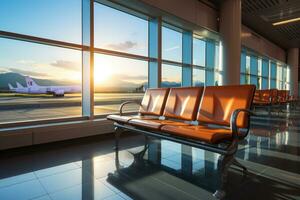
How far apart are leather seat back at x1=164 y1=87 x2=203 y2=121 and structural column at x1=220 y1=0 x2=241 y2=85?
12.0ft

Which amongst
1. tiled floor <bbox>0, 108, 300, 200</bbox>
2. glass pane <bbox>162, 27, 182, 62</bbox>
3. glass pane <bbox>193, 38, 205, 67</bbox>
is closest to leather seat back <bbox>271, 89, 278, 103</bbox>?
glass pane <bbox>193, 38, 205, 67</bbox>

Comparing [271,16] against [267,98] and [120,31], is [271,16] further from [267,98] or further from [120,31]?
[120,31]

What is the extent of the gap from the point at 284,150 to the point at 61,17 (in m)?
4.29

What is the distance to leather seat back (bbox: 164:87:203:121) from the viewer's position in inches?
94.2

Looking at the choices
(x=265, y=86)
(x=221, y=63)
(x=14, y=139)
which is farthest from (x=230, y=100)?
(x=265, y=86)

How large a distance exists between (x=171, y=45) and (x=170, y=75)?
861mm

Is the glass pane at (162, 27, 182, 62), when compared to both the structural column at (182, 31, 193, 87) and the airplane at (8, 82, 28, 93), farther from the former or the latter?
the airplane at (8, 82, 28, 93)

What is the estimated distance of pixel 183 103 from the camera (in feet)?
8.36

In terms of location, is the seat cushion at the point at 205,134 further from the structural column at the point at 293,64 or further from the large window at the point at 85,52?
the structural column at the point at 293,64

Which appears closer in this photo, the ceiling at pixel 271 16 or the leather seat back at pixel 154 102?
the leather seat back at pixel 154 102

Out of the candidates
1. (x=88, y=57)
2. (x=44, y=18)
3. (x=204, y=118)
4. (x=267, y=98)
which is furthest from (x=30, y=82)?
(x=267, y=98)

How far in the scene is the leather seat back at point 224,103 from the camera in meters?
1.90

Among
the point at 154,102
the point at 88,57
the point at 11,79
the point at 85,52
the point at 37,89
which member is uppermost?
the point at 85,52

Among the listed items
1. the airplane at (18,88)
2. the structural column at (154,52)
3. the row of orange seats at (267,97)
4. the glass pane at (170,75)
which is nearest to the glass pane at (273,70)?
the row of orange seats at (267,97)
